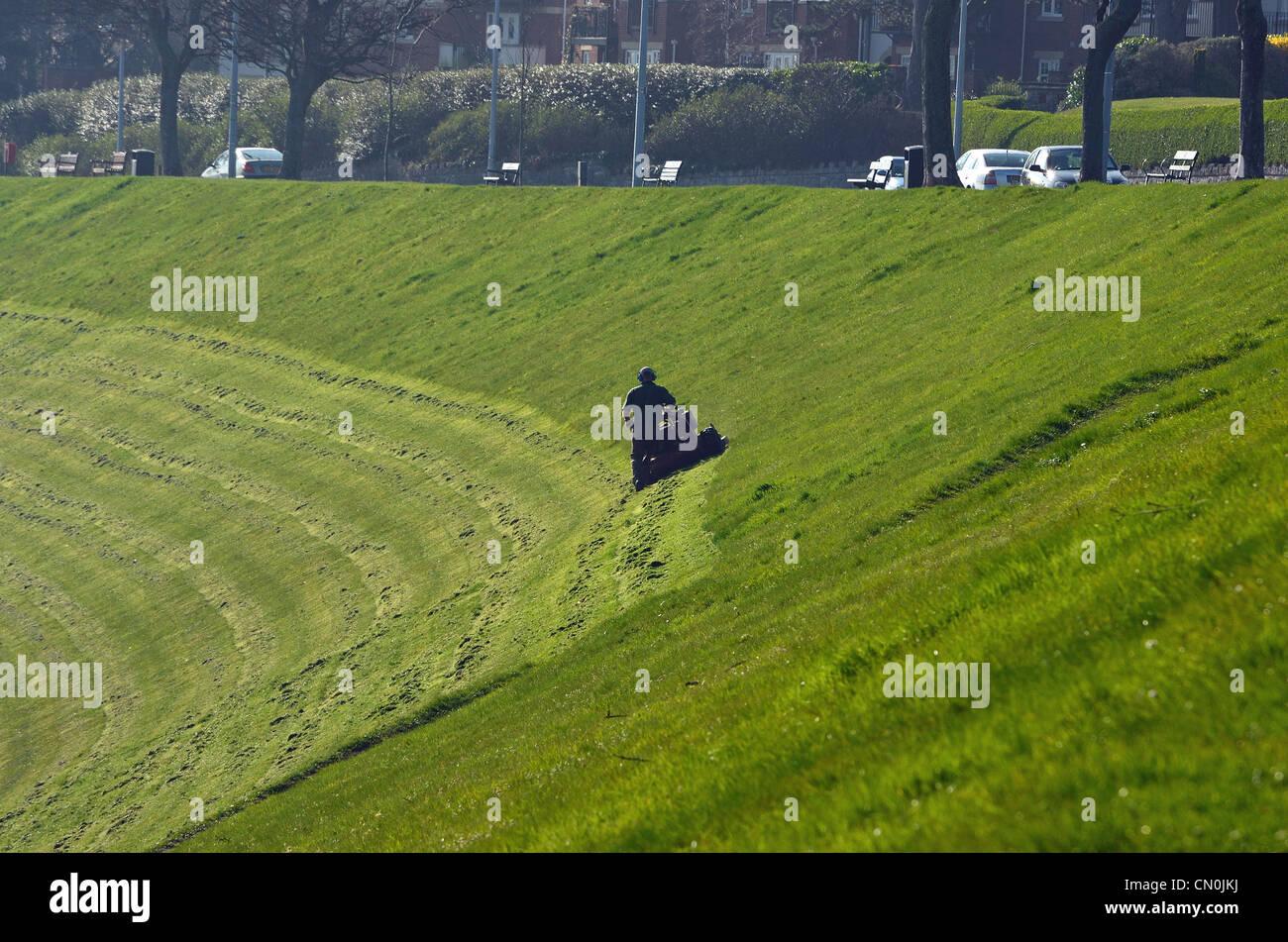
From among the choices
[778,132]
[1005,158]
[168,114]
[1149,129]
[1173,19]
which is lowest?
[1005,158]

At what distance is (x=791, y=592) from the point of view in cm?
1400

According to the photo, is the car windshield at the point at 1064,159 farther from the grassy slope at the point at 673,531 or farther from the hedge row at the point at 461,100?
the hedge row at the point at 461,100

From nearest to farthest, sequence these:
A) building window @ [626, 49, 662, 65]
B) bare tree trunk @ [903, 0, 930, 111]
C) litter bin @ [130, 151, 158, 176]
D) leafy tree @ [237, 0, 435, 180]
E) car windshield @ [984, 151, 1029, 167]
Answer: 1. car windshield @ [984, 151, 1029, 167]
2. leafy tree @ [237, 0, 435, 180]
3. litter bin @ [130, 151, 158, 176]
4. bare tree trunk @ [903, 0, 930, 111]
5. building window @ [626, 49, 662, 65]

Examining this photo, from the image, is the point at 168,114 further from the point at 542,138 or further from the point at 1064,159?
the point at 1064,159

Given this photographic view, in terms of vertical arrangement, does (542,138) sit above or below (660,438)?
above

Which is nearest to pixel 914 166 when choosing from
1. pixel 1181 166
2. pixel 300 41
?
pixel 1181 166

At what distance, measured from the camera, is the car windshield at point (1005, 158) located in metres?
43.0

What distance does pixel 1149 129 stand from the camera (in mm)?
48938

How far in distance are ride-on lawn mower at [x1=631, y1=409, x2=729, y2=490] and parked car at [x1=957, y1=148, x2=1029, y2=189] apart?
2324 centimetres

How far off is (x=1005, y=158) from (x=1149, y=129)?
8.56 meters

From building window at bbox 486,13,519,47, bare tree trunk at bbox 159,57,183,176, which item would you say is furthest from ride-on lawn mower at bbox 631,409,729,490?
building window at bbox 486,13,519,47

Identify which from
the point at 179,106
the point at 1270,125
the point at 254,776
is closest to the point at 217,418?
the point at 254,776

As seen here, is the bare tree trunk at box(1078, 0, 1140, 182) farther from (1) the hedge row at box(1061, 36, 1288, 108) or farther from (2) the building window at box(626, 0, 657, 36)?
(2) the building window at box(626, 0, 657, 36)

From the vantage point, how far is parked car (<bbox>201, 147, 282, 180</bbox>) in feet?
196
